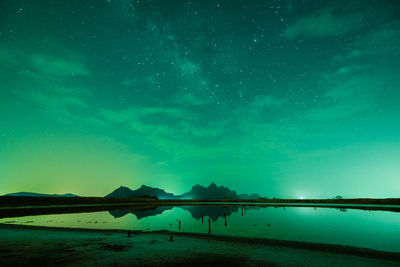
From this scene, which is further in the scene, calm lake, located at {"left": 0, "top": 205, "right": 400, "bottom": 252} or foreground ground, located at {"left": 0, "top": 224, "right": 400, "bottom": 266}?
calm lake, located at {"left": 0, "top": 205, "right": 400, "bottom": 252}

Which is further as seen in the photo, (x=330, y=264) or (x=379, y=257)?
(x=379, y=257)

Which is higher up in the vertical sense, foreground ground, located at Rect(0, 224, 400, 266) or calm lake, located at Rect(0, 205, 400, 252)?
foreground ground, located at Rect(0, 224, 400, 266)

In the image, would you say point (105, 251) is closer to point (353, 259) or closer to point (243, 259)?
point (243, 259)

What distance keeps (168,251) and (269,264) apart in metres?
7.74

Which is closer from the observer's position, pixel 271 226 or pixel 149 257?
pixel 149 257

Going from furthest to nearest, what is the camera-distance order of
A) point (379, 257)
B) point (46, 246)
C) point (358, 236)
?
point (358, 236) < point (379, 257) < point (46, 246)

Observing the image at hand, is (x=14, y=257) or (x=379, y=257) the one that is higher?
(x=14, y=257)

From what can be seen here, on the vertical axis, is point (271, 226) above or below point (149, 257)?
below

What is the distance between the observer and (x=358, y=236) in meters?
29.0

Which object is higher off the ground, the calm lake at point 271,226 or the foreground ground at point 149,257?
the foreground ground at point 149,257

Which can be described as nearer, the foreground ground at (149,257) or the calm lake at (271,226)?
the foreground ground at (149,257)

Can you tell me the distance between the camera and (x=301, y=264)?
1318cm

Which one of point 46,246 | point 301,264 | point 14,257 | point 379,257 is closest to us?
point 14,257

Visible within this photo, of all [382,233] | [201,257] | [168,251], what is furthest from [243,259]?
[382,233]
